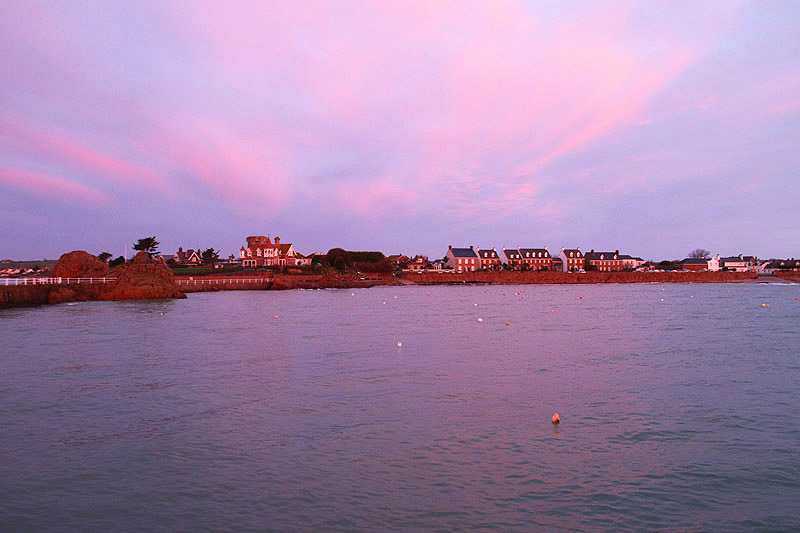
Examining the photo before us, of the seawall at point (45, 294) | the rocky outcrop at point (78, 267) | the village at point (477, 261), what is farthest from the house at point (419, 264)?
the seawall at point (45, 294)

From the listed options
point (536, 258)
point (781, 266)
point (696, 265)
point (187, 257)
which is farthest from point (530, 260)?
point (187, 257)

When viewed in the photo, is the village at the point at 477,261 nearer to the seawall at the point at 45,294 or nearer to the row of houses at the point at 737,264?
the row of houses at the point at 737,264

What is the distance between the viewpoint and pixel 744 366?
62.1 feet

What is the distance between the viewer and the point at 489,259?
156 meters

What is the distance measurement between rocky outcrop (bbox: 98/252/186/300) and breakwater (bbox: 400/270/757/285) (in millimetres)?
73087

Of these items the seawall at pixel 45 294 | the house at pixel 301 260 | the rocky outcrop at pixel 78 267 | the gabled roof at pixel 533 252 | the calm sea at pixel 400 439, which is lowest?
the calm sea at pixel 400 439

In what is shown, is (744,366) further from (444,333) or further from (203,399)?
(203,399)

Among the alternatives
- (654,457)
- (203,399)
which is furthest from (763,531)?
(203,399)

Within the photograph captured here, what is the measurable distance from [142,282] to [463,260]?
103 metres

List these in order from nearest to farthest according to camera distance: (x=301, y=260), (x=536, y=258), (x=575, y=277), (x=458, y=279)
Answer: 1. (x=458, y=279)
2. (x=575, y=277)
3. (x=301, y=260)
4. (x=536, y=258)

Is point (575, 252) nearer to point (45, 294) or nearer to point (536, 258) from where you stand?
point (536, 258)

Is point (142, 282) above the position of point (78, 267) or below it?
below

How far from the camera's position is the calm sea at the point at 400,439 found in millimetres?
7727

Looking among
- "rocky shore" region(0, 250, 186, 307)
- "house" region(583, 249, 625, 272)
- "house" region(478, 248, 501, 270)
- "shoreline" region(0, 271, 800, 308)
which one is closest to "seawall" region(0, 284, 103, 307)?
"rocky shore" region(0, 250, 186, 307)
